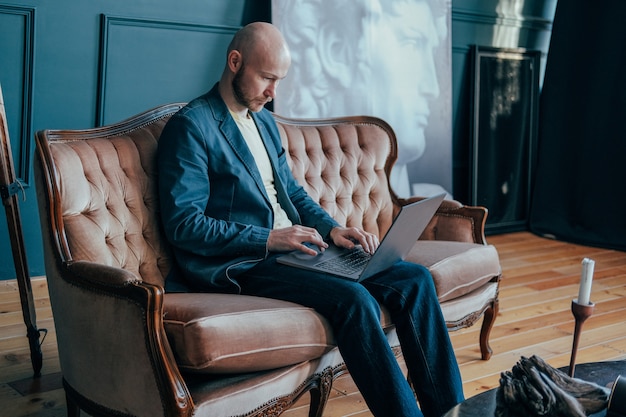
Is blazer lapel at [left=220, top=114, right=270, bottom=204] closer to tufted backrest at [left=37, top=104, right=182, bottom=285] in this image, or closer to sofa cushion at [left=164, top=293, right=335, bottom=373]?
tufted backrest at [left=37, top=104, right=182, bottom=285]

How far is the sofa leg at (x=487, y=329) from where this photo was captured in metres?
2.93

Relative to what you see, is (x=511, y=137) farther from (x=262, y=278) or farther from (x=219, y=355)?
(x=219, y=355)

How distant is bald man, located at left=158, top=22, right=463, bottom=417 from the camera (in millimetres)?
2018

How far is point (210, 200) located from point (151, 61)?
69.8 inches

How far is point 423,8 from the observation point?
4.70 metres

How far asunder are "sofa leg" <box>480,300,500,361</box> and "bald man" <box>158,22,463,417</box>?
0.75 m

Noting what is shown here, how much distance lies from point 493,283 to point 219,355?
55.0 inches

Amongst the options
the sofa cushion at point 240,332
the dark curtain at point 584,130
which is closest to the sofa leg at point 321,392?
the sofa cushion at point 240,332

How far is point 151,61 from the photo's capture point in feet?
12.5

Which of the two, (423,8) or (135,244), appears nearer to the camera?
(135,244)

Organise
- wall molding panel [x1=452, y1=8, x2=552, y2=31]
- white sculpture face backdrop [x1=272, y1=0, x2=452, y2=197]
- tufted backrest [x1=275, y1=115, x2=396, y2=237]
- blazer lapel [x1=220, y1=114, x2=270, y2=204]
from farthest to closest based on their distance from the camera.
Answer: wall molding panel [x1=452, y1=8, x2=552, y2=31] → white sculpture face backdrop [x1=272, y1=0, x2=452, y2=197] → tufted backrest [x1=275, y1=115, x2=396, y2=237] → blazer lapel [x1=220, y1=114, x2=270, y2=204]

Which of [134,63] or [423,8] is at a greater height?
[423,8]

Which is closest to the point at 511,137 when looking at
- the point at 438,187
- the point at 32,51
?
the point at 438,187

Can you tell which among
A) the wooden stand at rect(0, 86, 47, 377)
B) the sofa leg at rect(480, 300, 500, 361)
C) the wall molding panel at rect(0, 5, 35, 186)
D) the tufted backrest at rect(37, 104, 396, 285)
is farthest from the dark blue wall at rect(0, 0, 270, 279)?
the sofa leg at rect(480, 300, 500, 361)
